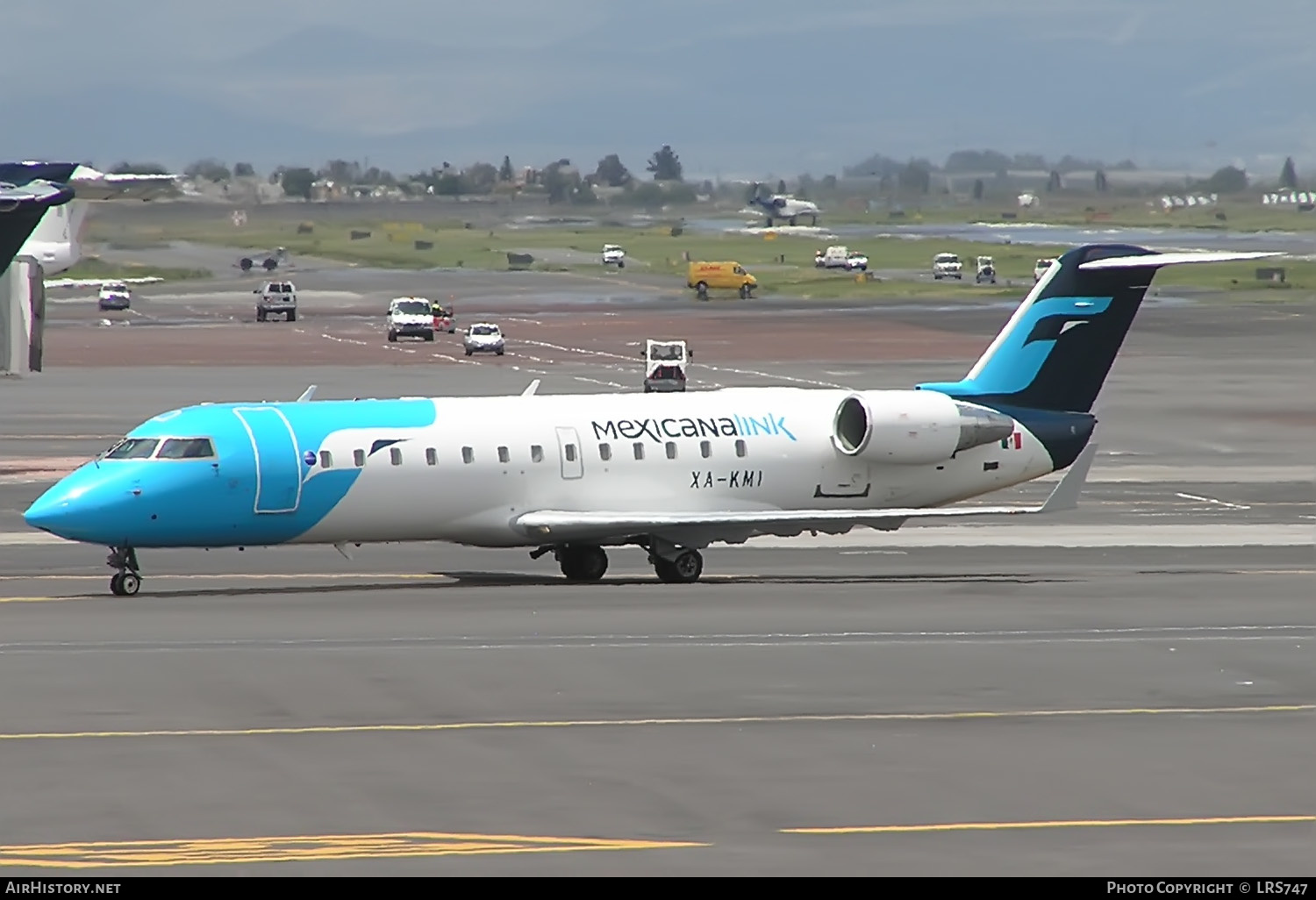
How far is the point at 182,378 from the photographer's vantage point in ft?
312

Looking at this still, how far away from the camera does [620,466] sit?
129 ft

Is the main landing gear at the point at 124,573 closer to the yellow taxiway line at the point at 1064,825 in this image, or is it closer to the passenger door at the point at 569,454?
the passenger door at the point at 569,454

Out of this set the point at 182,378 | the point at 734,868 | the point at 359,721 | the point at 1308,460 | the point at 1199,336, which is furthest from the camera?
the point at 1199,336

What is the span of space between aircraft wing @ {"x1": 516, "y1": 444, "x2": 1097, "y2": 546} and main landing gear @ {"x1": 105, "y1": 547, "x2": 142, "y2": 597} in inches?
230

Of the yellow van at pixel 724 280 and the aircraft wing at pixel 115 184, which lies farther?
the yellow van at pixel 724 280

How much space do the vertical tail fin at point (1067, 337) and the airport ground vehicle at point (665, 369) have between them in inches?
1770

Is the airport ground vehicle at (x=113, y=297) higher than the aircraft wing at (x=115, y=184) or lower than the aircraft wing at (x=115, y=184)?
lower

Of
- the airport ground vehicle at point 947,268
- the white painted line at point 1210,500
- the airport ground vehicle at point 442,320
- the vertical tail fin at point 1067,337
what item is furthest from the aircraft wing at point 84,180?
the airport ground vehicle at point 947,268

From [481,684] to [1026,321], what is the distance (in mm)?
16669

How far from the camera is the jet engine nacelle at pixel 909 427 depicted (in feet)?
131

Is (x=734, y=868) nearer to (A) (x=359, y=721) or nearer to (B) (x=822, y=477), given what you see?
(A) (x=359, y=721)

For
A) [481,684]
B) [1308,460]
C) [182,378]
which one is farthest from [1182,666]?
[182,378]


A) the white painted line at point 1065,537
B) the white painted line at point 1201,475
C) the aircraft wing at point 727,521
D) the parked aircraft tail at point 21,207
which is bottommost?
the white painted line at point 1201,475

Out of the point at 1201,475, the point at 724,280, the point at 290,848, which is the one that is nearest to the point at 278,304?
the point at 724,280
